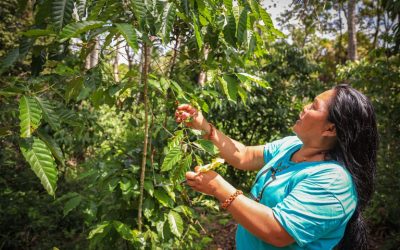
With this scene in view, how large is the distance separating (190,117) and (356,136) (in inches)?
29.3

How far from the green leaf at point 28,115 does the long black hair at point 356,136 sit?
991mm

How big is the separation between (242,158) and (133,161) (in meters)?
0.68

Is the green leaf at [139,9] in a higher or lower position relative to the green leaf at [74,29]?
higher

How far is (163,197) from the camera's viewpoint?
1887mm

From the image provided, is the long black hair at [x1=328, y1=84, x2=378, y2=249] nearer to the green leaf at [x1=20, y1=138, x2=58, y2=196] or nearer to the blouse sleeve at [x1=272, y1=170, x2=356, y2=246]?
the blouse sleeve at [x1=272, y1=170, x2=356, y2=246]

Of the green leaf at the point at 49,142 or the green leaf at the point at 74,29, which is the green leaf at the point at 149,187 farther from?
the green leaf at the point at 74,29

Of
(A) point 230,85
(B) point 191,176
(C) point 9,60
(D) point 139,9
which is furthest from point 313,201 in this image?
(C) point 9,60

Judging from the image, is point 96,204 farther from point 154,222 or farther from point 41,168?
point 41,168

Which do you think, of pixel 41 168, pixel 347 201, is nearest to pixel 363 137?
pixel 347 201

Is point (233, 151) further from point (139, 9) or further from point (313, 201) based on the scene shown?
point (139, 9)

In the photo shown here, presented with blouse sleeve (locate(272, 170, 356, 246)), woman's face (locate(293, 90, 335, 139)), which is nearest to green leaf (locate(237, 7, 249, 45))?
woman's face (locate(293, 90, 335, 139))

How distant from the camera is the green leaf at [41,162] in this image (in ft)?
2.93

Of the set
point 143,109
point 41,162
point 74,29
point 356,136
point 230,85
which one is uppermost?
point 74,29

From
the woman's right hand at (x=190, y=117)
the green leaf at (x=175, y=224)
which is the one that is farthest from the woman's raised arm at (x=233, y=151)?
the green leaf at (x=175, y=224)
